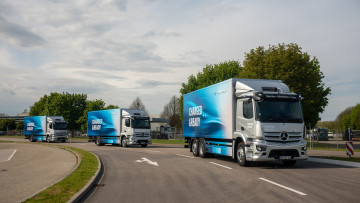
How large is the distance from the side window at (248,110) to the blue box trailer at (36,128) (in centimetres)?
3866

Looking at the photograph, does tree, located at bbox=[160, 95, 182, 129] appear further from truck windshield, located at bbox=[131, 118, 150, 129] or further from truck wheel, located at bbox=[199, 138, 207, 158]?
truck wheel, located at bbox=[199, 138, 207, 158]

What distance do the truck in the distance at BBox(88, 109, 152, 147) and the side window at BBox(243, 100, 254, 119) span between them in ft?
57.5

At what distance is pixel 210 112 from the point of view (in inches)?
699

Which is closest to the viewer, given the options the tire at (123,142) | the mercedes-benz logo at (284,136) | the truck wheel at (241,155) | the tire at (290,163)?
the mercedes-benz logo at (284,136)

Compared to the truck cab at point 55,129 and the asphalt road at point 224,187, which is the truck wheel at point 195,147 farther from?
the truck cab at point 55,129

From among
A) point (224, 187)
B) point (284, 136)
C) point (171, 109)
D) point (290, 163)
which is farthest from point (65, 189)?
point (171, 109)

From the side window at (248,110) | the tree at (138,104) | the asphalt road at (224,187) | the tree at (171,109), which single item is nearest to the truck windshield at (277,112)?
the side window at (248,110)

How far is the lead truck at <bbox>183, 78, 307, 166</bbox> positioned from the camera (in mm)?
13492

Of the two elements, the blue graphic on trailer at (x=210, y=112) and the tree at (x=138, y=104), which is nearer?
the blue graphic on trailer at (x=210, y=112)

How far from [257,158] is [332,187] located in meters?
4.36

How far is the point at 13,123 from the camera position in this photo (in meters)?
117

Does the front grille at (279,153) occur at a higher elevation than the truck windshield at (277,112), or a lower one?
lower

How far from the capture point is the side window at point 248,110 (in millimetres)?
13938

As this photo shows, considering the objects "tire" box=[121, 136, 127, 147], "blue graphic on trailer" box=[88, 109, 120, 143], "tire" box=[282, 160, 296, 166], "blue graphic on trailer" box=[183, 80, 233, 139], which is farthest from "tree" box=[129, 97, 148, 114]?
"tire" box=[282, 160, 296, 166]
